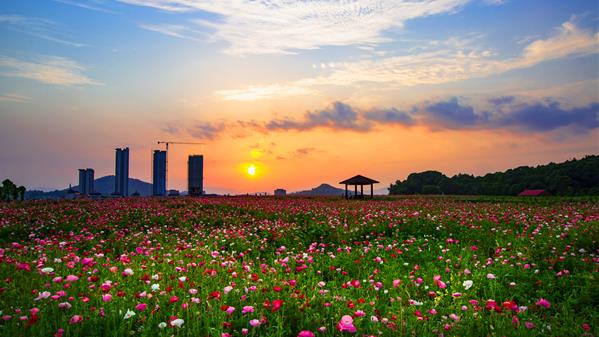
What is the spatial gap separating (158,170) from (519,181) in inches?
3750

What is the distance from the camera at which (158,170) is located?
118 meters

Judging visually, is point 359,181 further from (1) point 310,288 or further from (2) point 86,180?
(2) point 86,180

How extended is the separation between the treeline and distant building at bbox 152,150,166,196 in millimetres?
67175

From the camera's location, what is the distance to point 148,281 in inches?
185

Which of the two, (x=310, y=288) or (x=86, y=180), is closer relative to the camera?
(x=310, y=288)

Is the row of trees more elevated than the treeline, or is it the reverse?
the treeline

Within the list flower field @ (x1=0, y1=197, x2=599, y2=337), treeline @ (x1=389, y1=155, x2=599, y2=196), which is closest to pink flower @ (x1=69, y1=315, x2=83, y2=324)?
flower field @ (x1=0, y1=197, x2=599, y2=337)

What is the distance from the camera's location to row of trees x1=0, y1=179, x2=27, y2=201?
24.7 m

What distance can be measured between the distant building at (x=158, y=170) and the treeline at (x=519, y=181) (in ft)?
220

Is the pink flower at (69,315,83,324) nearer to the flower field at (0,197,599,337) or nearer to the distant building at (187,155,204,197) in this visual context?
the flower field at (0,197,599,337)

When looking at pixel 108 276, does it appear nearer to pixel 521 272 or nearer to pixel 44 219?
pixel 521 272

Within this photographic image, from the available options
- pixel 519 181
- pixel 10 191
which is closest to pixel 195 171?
pixel 10 191

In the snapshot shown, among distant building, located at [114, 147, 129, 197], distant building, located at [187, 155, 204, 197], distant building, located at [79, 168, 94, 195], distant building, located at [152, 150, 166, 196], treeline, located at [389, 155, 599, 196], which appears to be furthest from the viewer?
distant building, located at [114, 147, 129, 197]

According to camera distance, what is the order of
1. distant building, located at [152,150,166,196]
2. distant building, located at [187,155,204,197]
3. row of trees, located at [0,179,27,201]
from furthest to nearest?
distant building, located at [152,150,166,196] → distant building, located at [187,155,204,197] → row of trees, located at [0,179,27,201]
